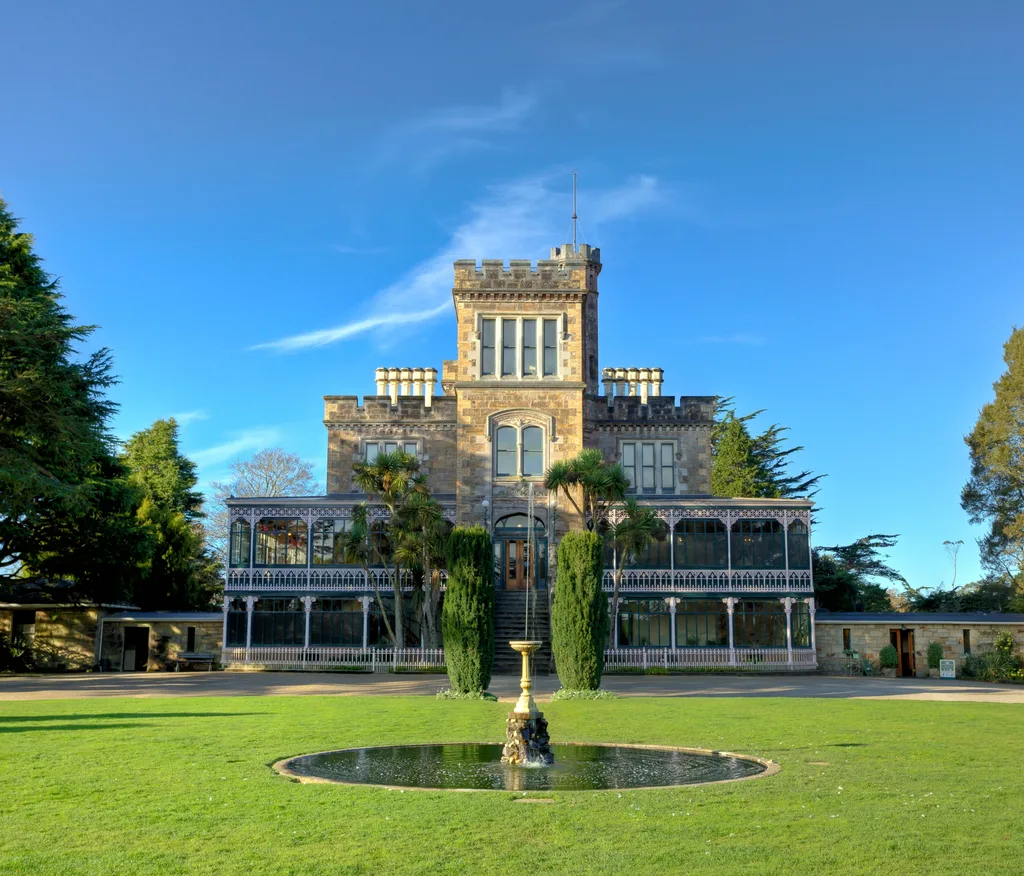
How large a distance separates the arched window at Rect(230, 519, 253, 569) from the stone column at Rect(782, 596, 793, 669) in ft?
65.9

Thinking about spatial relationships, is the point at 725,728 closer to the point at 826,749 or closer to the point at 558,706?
the point at 826,749

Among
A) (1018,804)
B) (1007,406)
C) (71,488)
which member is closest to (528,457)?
(71,488)

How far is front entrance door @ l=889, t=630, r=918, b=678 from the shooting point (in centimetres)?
3994

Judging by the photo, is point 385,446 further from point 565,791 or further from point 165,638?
point 565,791

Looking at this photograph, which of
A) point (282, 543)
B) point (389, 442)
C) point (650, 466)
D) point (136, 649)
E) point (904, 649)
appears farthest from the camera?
point (389, 442)

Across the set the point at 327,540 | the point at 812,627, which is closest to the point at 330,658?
the point at 327,540

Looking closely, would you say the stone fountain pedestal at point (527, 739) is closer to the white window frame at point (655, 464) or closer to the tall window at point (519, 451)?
the tall window at point (519, 451)

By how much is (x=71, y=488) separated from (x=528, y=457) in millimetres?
16552

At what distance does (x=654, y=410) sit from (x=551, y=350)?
726cm

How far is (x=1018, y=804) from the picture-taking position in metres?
10.5

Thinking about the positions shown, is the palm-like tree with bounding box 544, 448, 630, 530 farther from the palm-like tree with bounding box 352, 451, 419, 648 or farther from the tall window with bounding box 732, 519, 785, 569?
the tall window with bounding box 732, 519, 785, 569

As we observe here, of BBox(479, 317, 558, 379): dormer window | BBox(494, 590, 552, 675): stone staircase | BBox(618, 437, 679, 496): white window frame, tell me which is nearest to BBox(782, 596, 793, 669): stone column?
BBox(618, 437, 679, 496): white window frame

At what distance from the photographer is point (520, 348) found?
41.7 metres

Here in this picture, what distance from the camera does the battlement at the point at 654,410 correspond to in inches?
1832
